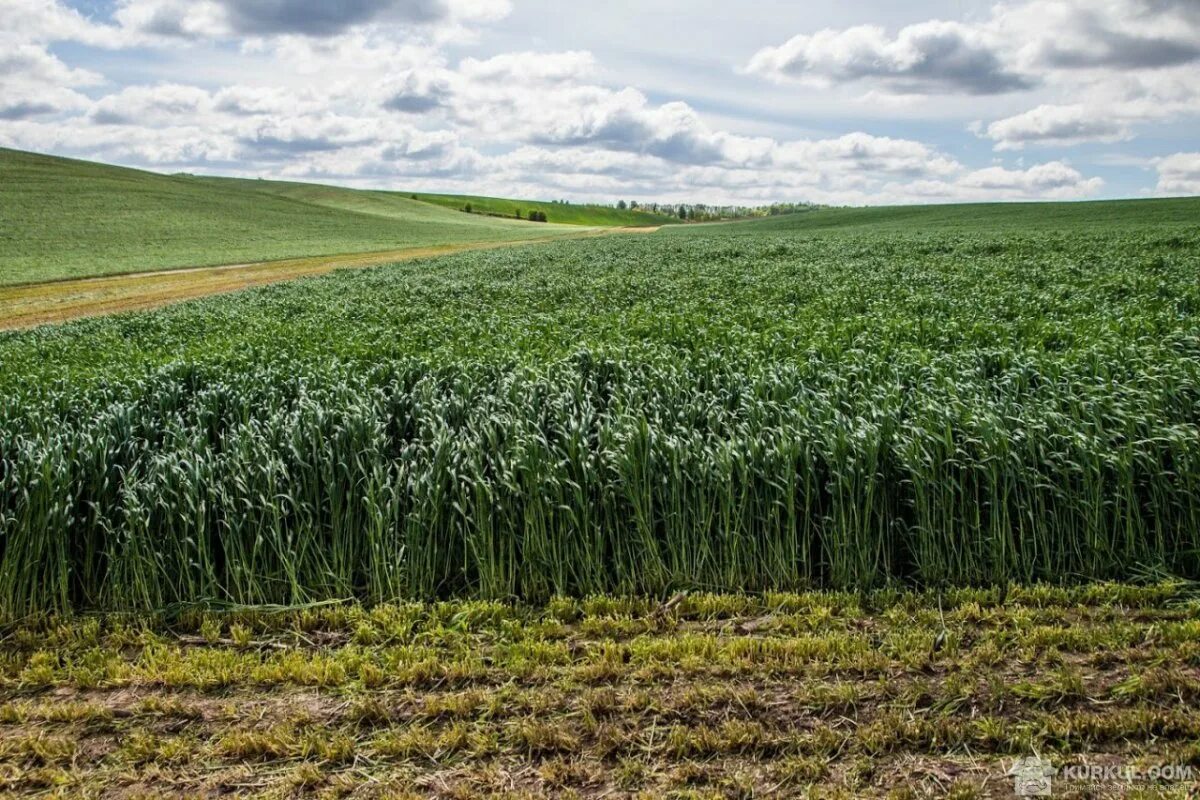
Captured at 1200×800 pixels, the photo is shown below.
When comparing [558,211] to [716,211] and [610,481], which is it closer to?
[716,211]

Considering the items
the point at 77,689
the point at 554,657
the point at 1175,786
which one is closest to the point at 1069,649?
the point at 1175,786

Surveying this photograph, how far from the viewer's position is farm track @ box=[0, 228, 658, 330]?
88.0ft

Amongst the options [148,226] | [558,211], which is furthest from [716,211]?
[148,226]

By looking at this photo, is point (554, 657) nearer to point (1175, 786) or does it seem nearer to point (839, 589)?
point (839, 589)

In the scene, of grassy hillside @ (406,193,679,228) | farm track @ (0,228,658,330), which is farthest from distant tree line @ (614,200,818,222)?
farm track @ (0,228,658,330)

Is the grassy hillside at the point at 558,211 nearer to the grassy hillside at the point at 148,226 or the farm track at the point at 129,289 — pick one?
the grassy hillside at the point at 148,226

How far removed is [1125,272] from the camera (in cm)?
1897

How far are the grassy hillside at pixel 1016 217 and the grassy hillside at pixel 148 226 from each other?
36385 millimetres

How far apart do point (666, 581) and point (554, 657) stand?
55.9 inches

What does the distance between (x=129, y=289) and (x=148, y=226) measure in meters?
32.1

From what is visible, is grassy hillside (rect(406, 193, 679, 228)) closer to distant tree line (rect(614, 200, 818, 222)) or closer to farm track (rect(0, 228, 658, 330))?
distant tree line (rect(614, 200, 818, 222))

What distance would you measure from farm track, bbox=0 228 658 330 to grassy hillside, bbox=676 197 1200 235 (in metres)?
43.2

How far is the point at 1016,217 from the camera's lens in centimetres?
6450

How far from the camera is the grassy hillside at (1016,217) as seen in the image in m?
50.7
